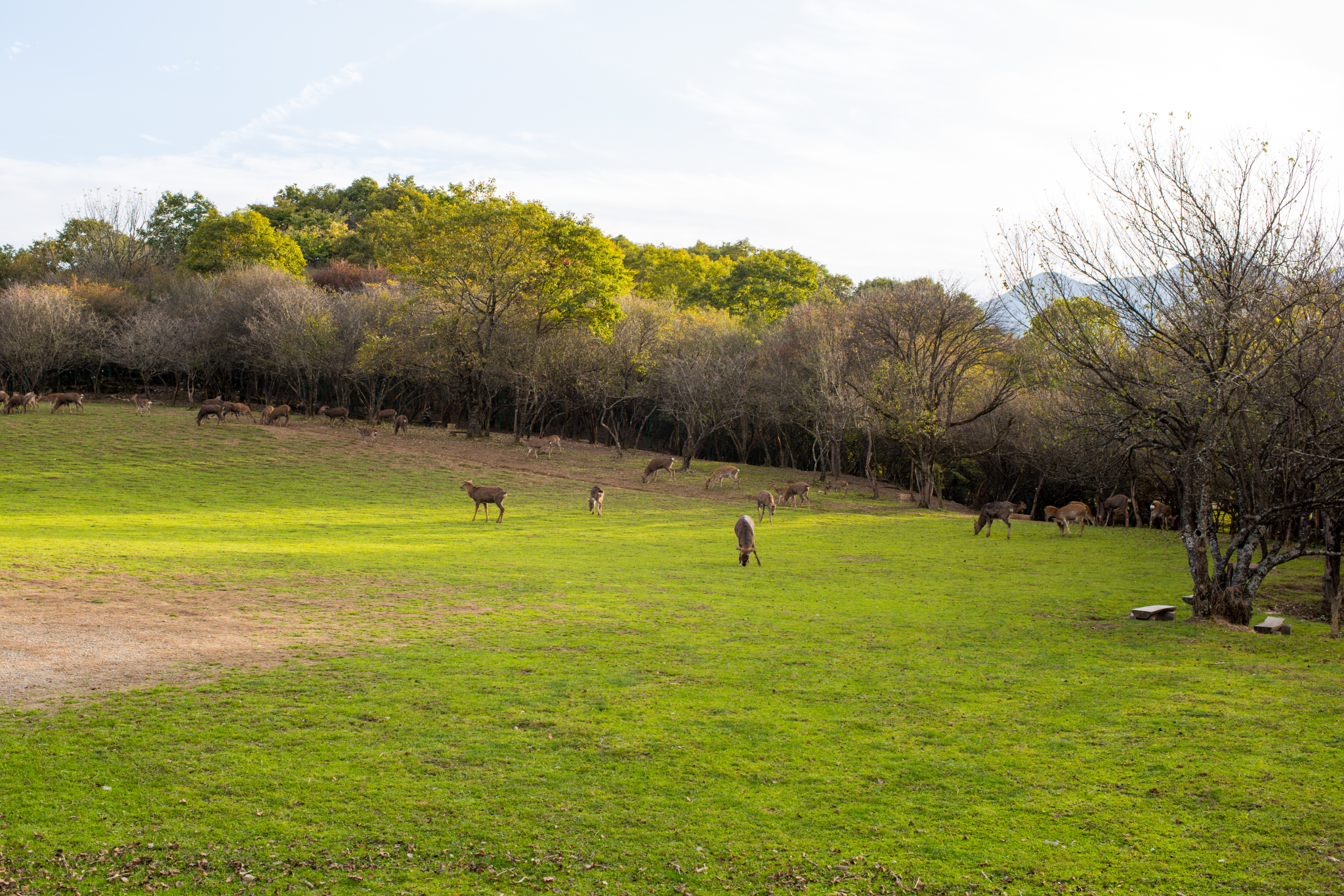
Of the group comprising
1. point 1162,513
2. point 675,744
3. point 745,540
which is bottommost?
point 675,744

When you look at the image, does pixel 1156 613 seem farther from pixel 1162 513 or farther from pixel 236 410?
pixel 236 410

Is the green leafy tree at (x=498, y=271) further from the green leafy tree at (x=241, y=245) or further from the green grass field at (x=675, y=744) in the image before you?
the green grass field at (x=675, y=744)

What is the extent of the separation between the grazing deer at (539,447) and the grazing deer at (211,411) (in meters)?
15.7

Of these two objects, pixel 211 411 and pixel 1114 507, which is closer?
pixel 1114 507

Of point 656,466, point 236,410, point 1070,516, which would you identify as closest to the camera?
point 1070,516

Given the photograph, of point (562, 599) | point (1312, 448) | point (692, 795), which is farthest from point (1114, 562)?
point (692, 795)

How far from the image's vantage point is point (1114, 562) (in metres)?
23.1

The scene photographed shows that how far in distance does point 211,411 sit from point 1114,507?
43.5 m

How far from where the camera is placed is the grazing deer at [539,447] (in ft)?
151

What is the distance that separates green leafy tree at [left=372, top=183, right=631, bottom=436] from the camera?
48031 mm

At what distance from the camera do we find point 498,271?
48281 mm

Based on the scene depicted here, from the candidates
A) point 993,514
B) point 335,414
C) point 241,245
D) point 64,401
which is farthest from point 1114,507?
point 241,245

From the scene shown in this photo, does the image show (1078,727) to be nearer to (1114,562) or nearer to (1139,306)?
(1139,306)

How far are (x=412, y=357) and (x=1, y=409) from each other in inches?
815
